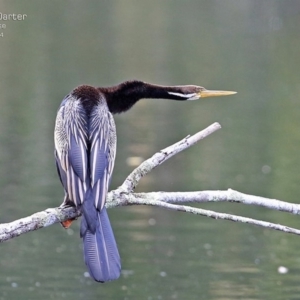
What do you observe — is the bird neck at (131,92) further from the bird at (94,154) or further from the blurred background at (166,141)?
the blurred background at (166,141)

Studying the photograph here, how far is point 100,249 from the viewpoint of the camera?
495cm

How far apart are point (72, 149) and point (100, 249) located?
809 millimetres

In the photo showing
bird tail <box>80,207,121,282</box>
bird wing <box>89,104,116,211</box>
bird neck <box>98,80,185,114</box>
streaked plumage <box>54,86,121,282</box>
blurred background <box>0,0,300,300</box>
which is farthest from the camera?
blurred background <box>0,0,300,300</box>

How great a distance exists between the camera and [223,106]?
21.8m

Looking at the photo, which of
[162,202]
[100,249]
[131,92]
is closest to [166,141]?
[131,92]

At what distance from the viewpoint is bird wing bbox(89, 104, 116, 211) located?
5.25 metres

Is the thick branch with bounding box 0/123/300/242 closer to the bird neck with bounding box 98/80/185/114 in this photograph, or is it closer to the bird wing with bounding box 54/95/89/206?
the bird wing with bounding box 54/95/89/206

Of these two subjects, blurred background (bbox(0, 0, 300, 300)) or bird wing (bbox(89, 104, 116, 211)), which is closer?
bird wing (bbox(89, 104, 116, 211))

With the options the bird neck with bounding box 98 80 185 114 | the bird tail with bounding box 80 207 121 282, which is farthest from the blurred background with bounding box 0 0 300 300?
the bird tail with bounding box 80 207 121 282

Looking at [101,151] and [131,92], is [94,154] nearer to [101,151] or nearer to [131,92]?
[101,151]

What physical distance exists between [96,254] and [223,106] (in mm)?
17101

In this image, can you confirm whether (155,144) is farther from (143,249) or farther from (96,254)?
(96,254)

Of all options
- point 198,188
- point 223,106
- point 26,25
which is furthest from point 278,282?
point 26,25

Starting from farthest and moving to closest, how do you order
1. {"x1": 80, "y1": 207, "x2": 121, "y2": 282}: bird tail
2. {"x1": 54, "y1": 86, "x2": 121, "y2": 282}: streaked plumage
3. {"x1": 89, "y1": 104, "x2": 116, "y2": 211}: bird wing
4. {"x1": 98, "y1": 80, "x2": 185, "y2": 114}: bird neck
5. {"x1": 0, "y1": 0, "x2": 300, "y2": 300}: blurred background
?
{"x1": 0, "y1": 0, "x2": 300, "y2": 300}: blurred background, {"x1": 98, "y1": 80, "x2": 185, "y2": 114}: bird neck, {"x1": 89, "y1": 104, "x2": 116, "y2": 211}: bird wing, {"x1": 54, "y1": 86, "x2": 121, "y2": 282}: streaked plumage, {"x1": 80, "y1": 207, "x2": 121, "y2": 282}: bird tail
